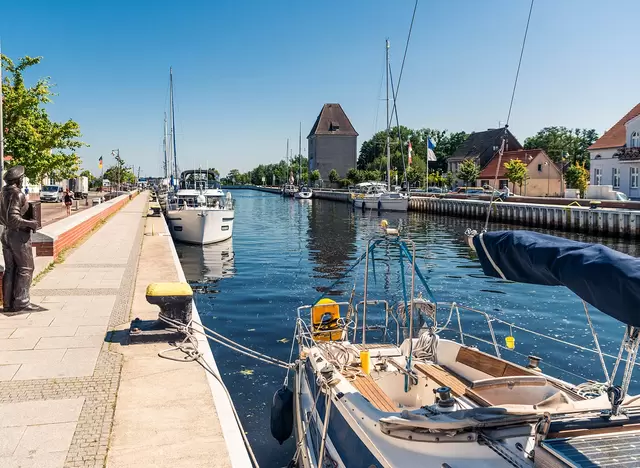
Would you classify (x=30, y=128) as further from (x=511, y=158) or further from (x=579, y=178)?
(x=511, y=158)

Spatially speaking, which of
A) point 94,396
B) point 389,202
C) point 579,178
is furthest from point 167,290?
point 579,178

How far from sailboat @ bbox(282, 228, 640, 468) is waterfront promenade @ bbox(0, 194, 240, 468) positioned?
139 centimetres

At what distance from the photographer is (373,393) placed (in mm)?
6785

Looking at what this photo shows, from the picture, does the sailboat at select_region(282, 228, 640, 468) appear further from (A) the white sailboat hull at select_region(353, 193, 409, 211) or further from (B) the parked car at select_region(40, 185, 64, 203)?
(A) the white sailboat hull at select_region(353, 193, 409, 211)

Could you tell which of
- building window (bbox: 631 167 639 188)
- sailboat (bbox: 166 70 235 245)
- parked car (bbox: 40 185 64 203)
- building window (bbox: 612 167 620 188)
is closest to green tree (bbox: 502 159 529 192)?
building window (bbox: 612 167 620 188)

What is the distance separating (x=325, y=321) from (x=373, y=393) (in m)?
2.65

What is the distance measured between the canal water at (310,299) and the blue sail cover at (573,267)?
281 cm

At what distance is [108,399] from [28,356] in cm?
228

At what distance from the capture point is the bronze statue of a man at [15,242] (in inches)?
403

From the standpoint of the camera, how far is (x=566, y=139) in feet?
375

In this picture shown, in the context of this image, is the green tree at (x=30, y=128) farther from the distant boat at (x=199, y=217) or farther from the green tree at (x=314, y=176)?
the green tree at (x=314, y=176)

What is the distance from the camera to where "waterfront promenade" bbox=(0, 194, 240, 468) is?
5.66 metres

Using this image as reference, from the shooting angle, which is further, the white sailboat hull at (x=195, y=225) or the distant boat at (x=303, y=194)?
the distant boat at (x=303, y=194)

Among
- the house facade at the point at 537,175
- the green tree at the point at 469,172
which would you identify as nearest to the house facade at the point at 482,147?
the green tree at the point at 469,172
